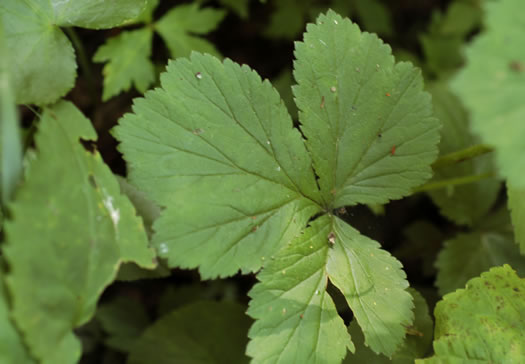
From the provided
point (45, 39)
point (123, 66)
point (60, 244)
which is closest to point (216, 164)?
point (60, 244)

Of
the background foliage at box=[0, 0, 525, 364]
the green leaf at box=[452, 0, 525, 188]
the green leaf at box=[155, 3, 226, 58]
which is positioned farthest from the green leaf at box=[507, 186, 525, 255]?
the green leaf at box=[155, 3, 226, 58]

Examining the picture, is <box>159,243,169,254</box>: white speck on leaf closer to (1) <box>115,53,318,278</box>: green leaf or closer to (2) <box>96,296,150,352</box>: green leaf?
(1) <box>115,53,318,278</box>: green leaf

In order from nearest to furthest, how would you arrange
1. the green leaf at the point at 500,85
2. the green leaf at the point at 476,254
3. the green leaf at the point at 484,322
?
the green leaf at the point at 500,85
the green leaf at the point at 484,322
the green leaf at the point at 476,254

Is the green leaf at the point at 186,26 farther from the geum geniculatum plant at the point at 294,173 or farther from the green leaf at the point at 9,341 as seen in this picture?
the green leaf at the point at 9,341

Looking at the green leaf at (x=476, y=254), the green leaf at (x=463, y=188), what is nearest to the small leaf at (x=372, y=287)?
the green leaf at (x=476, y=254)

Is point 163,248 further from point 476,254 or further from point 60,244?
point 476,254

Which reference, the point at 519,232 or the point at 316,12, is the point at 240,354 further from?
the point at 316,12
